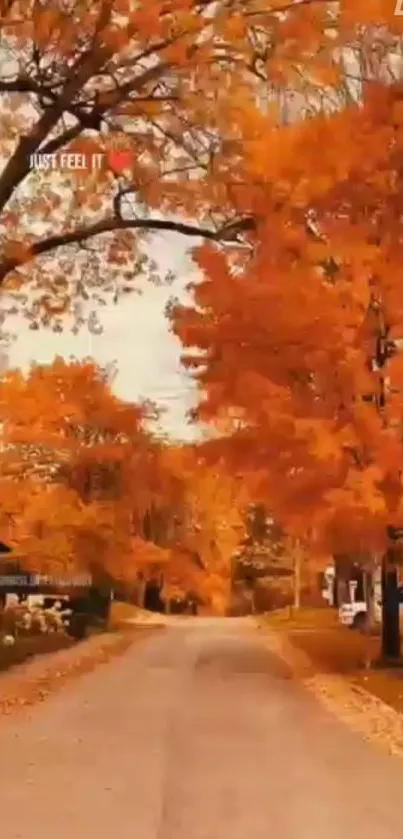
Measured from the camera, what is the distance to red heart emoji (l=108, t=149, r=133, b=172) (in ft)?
37.1

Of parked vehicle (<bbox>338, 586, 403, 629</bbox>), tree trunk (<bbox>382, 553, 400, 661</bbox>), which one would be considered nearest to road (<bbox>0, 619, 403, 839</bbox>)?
tree trunk (<bbox>382, 553, 400, 661</bbox>)

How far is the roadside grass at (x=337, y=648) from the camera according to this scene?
17.1m

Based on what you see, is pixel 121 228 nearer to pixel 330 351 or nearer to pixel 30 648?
pixel 330 351

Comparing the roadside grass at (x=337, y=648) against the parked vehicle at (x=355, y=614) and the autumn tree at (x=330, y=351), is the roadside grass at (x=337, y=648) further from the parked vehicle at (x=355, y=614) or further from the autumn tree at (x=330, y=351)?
the autumn tree at (x=330, y=351)

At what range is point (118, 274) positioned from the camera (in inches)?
510

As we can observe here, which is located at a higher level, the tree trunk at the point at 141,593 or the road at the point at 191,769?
the tree trunk at the point at 141,593

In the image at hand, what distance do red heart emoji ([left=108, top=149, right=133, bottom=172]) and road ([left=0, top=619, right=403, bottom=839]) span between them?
4.80m

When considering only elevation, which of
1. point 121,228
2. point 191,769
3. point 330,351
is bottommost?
point 191,769

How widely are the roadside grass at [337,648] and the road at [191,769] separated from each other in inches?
46.1

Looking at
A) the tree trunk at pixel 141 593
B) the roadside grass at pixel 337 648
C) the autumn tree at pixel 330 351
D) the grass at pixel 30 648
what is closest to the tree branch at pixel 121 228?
the autumn tree at pixel 330 351

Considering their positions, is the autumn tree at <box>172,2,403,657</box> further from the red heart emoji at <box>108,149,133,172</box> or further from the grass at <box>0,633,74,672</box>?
the grass at <box>0,633,74,672</box>

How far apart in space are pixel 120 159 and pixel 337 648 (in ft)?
54.3

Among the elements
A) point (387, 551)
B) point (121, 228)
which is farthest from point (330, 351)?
point (121, 228)

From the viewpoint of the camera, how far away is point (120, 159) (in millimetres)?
11406
